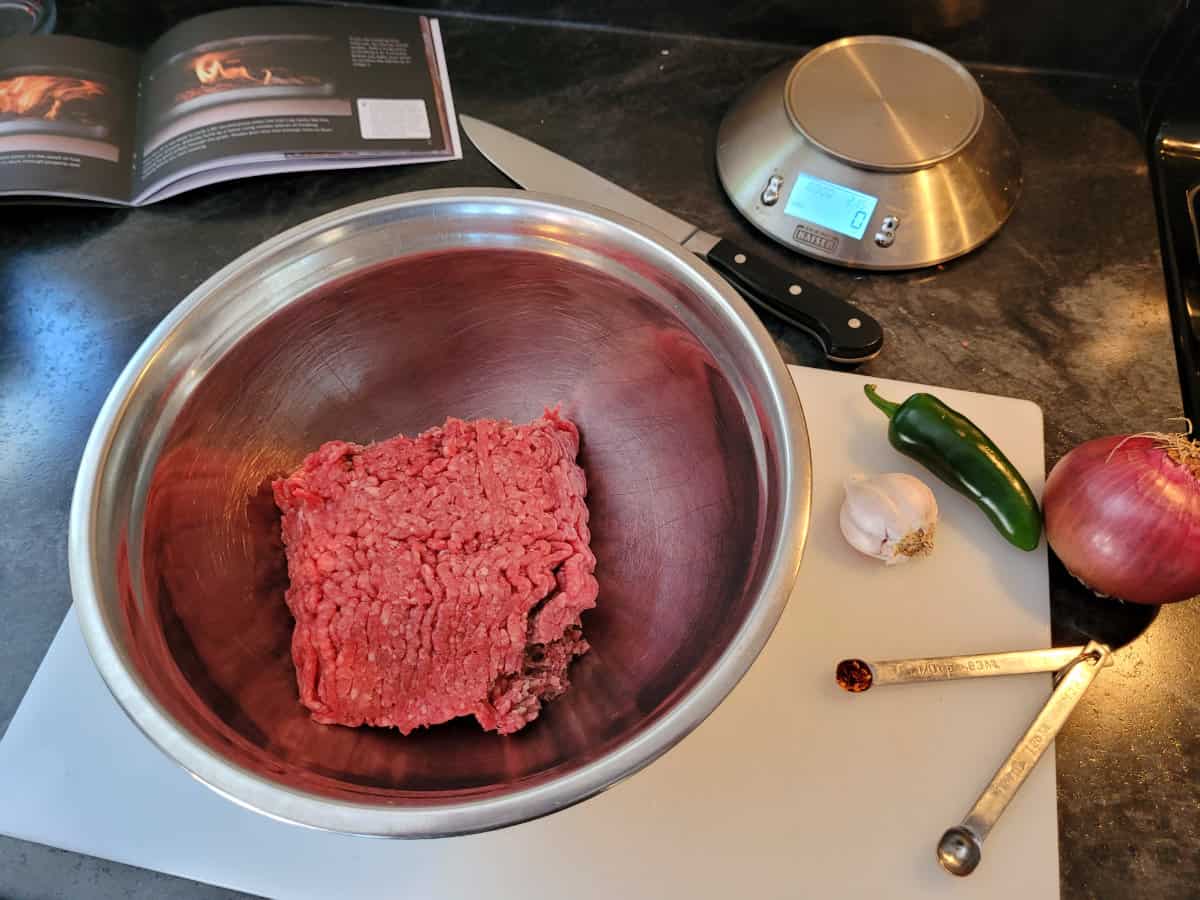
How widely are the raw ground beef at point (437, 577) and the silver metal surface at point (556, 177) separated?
18.1 inches

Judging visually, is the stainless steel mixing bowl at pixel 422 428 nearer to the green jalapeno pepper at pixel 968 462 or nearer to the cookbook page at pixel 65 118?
the green jalapeno pepper at pixel 968 462

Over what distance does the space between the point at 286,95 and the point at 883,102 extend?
1.00 metres

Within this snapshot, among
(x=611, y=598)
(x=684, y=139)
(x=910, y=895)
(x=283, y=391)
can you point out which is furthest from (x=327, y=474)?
(x=684, y=139)

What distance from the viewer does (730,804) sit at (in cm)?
107

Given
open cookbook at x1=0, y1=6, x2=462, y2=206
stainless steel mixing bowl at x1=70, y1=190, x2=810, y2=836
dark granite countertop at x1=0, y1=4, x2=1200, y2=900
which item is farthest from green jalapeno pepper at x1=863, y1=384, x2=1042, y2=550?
open cookbook at x1=0, y1=6, x2=462, y2=206

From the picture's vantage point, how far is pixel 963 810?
106cm

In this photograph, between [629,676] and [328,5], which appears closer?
[629,676]

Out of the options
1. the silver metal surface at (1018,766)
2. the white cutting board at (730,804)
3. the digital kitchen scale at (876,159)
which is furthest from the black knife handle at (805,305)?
the silver metal surface at (1018,766)

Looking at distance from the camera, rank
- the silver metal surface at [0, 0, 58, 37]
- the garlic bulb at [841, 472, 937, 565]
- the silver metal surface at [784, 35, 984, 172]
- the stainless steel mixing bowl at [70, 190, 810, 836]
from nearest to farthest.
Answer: the stainless steel mixing bowl at [70, 190, 810, 836] < the garlic bulb at [841, 472, 937, 565] < the silver metal surface at [784, 35, 984, 172] < the silver metal surface at [0, 0, 58, 37]

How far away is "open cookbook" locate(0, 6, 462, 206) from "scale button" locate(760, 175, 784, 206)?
559 millimetres

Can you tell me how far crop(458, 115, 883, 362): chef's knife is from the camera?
53.1 inches

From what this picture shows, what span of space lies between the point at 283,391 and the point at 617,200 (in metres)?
0.62

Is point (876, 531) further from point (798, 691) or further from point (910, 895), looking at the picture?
point (910, 895)

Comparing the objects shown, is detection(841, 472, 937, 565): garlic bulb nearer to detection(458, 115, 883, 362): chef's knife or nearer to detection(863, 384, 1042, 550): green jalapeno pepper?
detection(863, 384, 1042, 550): green jalapeno pepper
